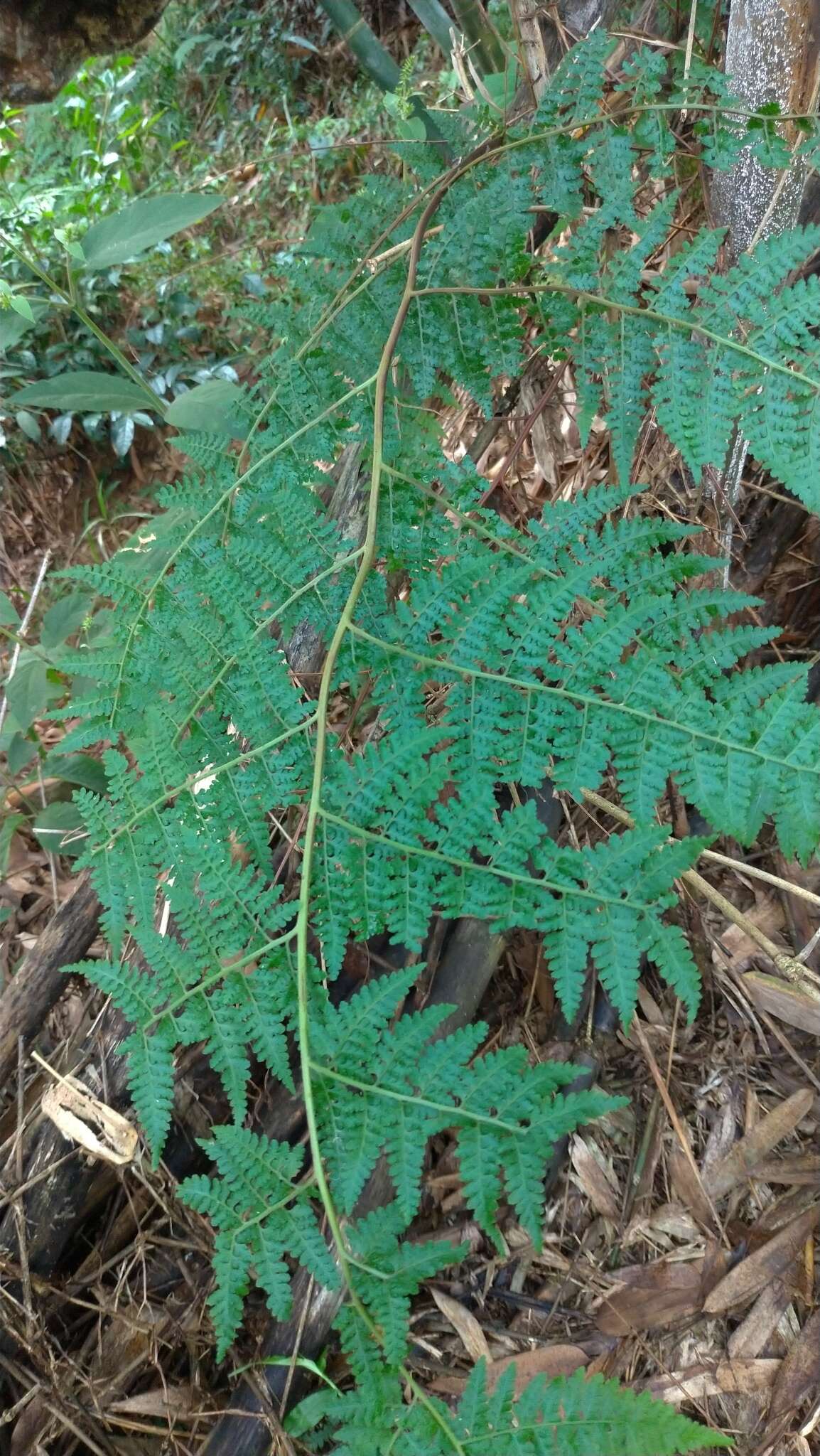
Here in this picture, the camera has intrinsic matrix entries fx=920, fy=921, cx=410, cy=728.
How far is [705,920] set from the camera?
6.22 feet

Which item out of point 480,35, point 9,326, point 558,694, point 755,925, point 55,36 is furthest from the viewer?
point 55,36

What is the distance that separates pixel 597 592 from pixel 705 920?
0.85 m

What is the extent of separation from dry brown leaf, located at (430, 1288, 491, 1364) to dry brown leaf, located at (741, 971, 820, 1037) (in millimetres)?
798

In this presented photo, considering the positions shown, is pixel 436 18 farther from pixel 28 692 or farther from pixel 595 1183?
pixel 595 1183

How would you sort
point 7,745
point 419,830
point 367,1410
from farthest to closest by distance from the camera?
point 7,745
point 419,830
point 367,1410

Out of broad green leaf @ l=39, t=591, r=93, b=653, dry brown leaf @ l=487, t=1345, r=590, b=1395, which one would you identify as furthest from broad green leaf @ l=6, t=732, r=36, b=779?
dry brown leaf @ l=487, t=1345, r=590, b=1395

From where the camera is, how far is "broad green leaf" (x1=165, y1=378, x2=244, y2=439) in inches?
87.7

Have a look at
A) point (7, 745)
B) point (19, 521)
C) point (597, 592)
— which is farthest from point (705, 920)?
point (19, 521)

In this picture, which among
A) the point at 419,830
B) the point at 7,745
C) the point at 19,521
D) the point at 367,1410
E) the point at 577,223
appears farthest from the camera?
the point at 19,521

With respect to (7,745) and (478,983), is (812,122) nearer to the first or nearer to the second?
(478,983)

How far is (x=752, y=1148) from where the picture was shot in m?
1.74

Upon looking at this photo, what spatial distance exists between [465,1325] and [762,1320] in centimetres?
53

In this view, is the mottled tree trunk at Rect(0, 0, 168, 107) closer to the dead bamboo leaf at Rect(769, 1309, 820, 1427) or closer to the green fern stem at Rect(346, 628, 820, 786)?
the green fern stem at Rect(346, 628, 820, 786)

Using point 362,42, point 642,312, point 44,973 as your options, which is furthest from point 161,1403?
point 362,42
